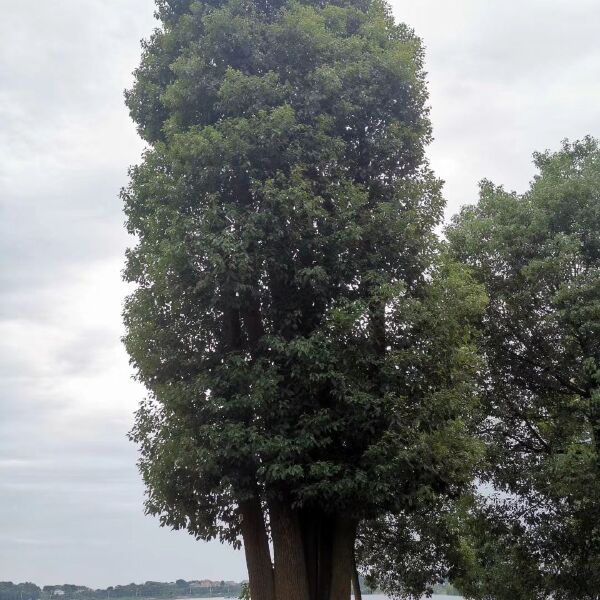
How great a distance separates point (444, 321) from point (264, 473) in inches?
143

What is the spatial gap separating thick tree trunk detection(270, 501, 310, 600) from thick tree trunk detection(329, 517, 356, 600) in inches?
20.3

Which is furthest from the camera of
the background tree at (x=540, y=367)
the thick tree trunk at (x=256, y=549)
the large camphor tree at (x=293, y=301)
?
Result: the background tree at (x=540, y=367)

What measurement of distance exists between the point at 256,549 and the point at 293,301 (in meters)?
3.83

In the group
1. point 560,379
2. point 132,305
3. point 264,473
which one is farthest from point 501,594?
point 132,305

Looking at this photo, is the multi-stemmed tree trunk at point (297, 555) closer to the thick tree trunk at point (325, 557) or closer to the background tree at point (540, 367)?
the thick tree trunk at point (325, 557)

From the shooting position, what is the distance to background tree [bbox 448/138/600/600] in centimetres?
1536

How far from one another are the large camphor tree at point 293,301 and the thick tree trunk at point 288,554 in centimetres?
3

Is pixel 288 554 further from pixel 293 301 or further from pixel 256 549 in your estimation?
pixel 293 301

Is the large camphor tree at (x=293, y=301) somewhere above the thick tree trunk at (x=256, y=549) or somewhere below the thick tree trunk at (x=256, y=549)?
above

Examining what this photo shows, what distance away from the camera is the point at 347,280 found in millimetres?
11367

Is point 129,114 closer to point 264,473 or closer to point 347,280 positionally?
point 347,280

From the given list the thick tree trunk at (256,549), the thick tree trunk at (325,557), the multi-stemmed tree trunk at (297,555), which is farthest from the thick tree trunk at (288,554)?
the thick tree trunk at (325,557)

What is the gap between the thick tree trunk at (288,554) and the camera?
10.6 metres

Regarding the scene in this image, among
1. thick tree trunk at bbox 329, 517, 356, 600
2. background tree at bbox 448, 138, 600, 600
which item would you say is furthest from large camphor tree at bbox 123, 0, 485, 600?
background tree at bbox 448, 138, 600, 600
